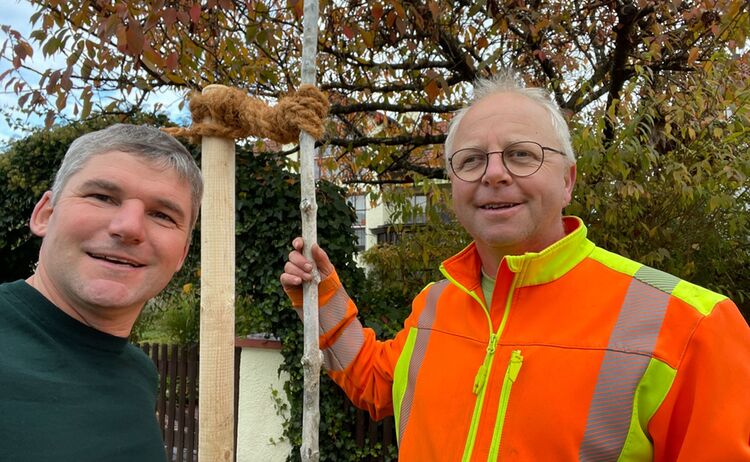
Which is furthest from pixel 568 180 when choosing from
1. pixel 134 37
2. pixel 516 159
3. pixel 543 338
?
pixel 134 37

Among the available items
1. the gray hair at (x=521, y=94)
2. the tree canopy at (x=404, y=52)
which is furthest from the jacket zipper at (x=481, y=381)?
the tree canopy at (x=404, y=52)

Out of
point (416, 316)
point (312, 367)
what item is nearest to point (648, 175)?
point (416, 316)

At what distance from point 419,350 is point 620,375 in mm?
682

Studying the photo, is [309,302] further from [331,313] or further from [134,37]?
[134,37]

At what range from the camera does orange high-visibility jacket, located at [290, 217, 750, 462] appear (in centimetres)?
128

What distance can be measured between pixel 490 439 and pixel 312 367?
1.80 ft

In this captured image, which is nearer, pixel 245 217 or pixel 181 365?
pixel 245 217

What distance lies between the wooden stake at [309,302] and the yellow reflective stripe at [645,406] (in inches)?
32.9

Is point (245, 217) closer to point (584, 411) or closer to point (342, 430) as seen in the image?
point (342, 430)

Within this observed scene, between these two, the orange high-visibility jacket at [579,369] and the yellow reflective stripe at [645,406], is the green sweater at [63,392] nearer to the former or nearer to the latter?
the orange high-visibility jacket at [579,369]

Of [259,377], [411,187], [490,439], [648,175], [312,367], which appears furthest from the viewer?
[411,187]

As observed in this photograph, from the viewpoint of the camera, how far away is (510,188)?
1.58 metres

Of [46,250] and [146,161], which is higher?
[146,161]

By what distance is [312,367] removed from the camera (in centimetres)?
157
